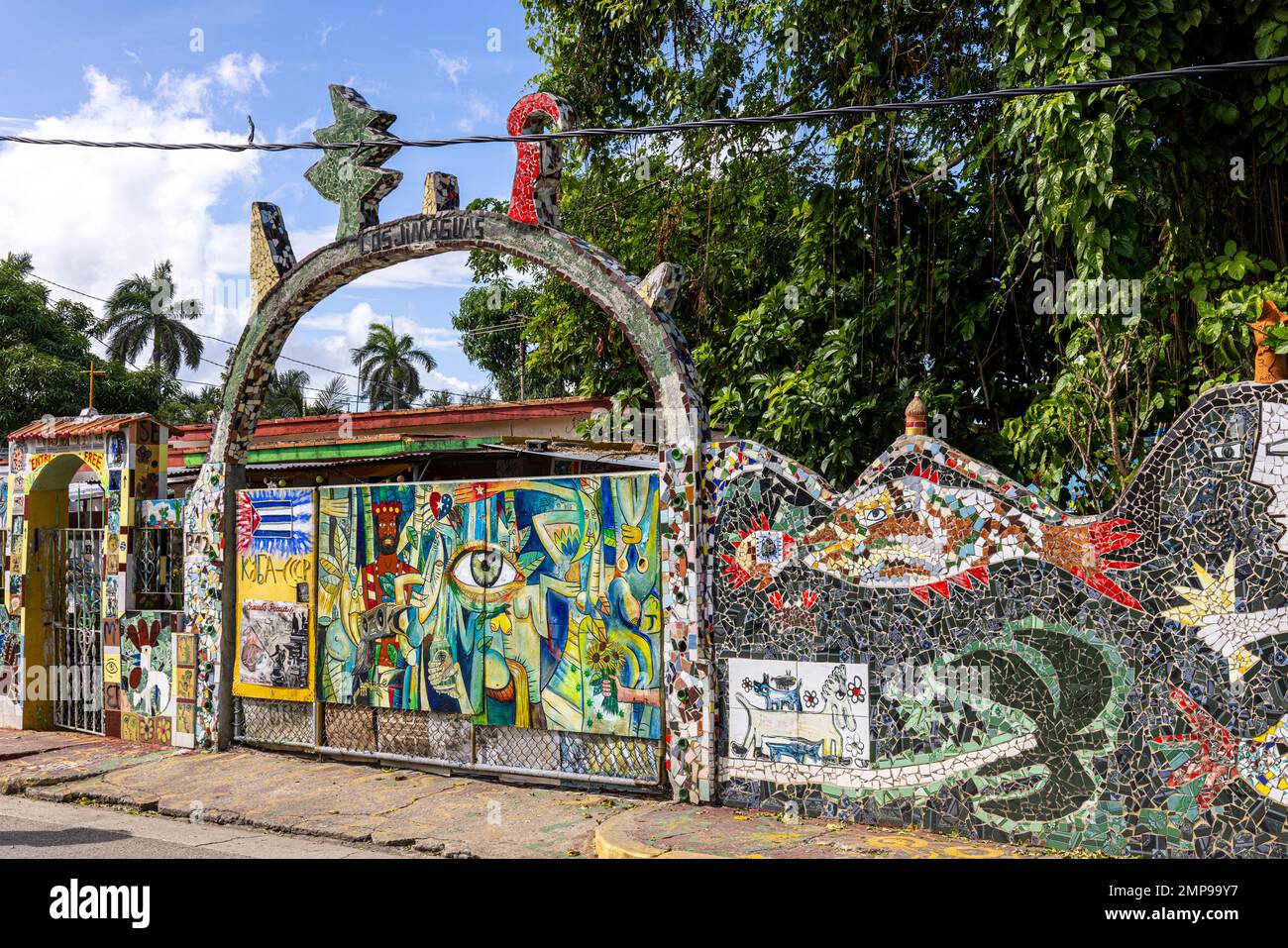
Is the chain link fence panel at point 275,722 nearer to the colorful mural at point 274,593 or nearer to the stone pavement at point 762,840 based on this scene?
the colorful mural at point 274,593

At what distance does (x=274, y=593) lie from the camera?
965 centimetres

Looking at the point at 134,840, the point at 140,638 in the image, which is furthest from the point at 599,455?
the point at 134,840

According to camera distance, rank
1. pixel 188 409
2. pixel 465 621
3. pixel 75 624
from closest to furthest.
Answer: pixel 465 621 < pixel 75 624 < pixel 188 409

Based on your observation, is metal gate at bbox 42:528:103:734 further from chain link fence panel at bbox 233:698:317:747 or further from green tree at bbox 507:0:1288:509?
green tree at bbox 507:0:1288:509

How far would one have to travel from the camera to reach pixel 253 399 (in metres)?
9.93

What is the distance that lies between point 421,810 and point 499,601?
5.09 ft

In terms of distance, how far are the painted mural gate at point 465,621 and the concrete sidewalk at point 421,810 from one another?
305 mm

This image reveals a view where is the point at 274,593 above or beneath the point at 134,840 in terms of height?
above

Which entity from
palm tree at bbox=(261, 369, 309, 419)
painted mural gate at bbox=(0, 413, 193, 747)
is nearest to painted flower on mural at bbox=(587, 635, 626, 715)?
painted mural gate at bbox=(0, 413, 193, 747)

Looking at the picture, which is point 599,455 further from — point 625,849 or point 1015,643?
point 1015,643

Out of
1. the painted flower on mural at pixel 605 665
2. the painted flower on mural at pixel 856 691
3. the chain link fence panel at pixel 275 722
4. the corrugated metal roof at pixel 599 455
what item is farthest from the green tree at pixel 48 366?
the painted flower on mural at pixel 856 691

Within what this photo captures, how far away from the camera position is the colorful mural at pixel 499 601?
776 cm

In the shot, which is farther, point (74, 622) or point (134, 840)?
point (74, 622)

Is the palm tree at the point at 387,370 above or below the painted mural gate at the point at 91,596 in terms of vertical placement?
above
